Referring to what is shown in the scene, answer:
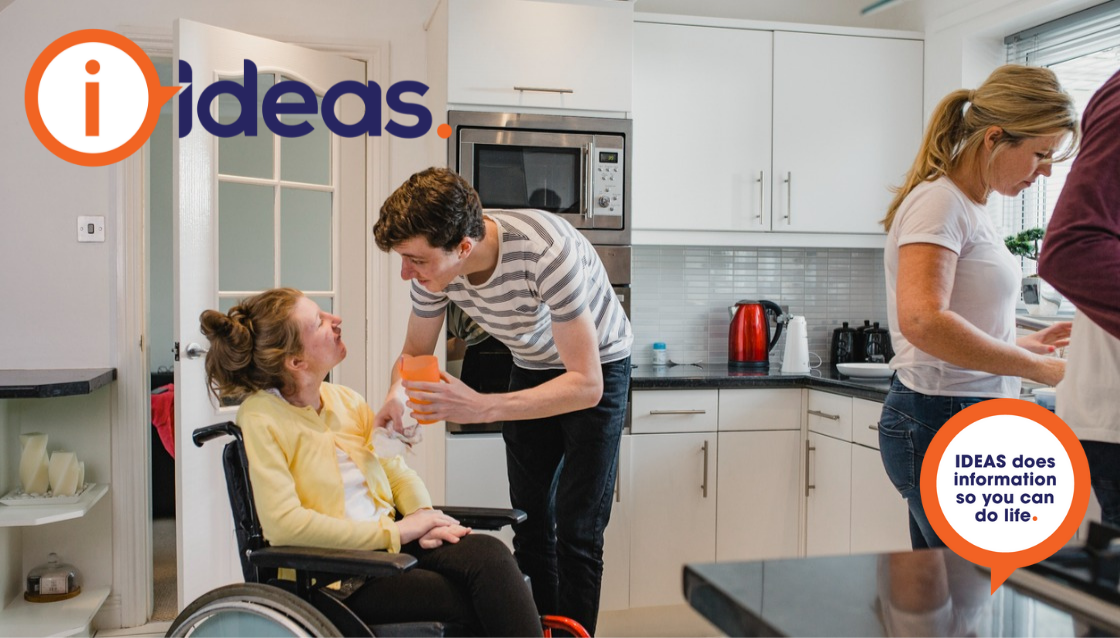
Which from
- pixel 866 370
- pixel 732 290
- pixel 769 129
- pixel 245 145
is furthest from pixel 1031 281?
pixel 245 145

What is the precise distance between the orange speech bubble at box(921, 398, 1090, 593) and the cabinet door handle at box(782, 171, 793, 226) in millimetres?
1768

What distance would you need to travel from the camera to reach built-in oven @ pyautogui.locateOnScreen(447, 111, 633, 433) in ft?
9.45

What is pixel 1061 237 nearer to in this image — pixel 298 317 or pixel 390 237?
pixel 390 237

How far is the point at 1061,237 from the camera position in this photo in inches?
46.4

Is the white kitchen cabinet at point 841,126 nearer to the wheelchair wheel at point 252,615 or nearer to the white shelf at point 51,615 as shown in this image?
the wheelchair wheel at point 252,615

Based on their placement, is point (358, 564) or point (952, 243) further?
point (952, 243)

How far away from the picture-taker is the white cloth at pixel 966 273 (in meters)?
1.58

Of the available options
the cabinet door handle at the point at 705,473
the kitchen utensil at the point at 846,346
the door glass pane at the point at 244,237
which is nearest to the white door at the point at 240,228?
the door glass pane at the point at 244,237

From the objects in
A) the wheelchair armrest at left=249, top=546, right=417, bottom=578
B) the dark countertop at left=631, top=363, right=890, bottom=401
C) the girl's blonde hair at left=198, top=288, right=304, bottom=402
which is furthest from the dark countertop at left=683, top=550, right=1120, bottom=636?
the dark countertop at left=631, top=363, right=890, bottom=401

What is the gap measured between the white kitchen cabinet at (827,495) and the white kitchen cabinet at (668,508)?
0.33m

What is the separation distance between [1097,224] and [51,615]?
302 centimetres

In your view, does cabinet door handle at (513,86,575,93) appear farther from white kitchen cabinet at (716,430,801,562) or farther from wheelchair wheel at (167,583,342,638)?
wheelchair wheel at (167,583,342,638)

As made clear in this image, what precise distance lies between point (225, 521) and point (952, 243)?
2.32 m

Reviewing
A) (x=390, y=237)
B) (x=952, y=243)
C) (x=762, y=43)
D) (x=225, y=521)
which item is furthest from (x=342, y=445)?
(x=762, y=43)
